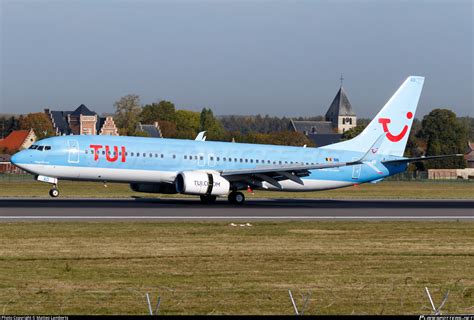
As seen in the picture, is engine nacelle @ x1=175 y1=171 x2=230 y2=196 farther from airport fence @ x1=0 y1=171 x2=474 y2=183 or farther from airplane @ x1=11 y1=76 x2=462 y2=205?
airport fence @ x1=0 y1=171 x2=474 y2=183

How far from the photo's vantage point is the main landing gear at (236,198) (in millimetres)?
47406

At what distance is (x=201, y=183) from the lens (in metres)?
45.0

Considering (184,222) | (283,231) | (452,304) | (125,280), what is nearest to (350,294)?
(452,304)

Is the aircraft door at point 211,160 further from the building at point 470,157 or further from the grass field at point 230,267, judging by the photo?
the building at point 470,157

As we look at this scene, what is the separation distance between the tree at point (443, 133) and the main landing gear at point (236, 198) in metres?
120

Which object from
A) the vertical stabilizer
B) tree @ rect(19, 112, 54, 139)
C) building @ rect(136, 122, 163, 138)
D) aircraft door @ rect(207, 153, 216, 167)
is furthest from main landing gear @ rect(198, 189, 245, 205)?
building @ rect(136, 122, 163, 138)

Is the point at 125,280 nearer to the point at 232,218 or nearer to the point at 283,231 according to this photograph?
the point at 283,231

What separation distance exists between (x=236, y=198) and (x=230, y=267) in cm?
2540

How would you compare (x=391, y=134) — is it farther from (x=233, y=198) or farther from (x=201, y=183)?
(x=201, y=183)

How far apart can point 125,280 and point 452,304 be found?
7258 mm

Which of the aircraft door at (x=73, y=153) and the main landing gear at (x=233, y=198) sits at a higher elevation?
the aircraft door at (x=73, y=153)

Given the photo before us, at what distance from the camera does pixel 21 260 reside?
75.3 feet

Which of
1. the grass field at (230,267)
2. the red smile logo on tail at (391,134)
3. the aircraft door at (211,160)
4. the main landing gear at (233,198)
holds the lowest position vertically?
the main landing gear at (233,198)

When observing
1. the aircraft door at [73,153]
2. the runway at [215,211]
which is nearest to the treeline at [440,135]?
the runway at [215,211]
